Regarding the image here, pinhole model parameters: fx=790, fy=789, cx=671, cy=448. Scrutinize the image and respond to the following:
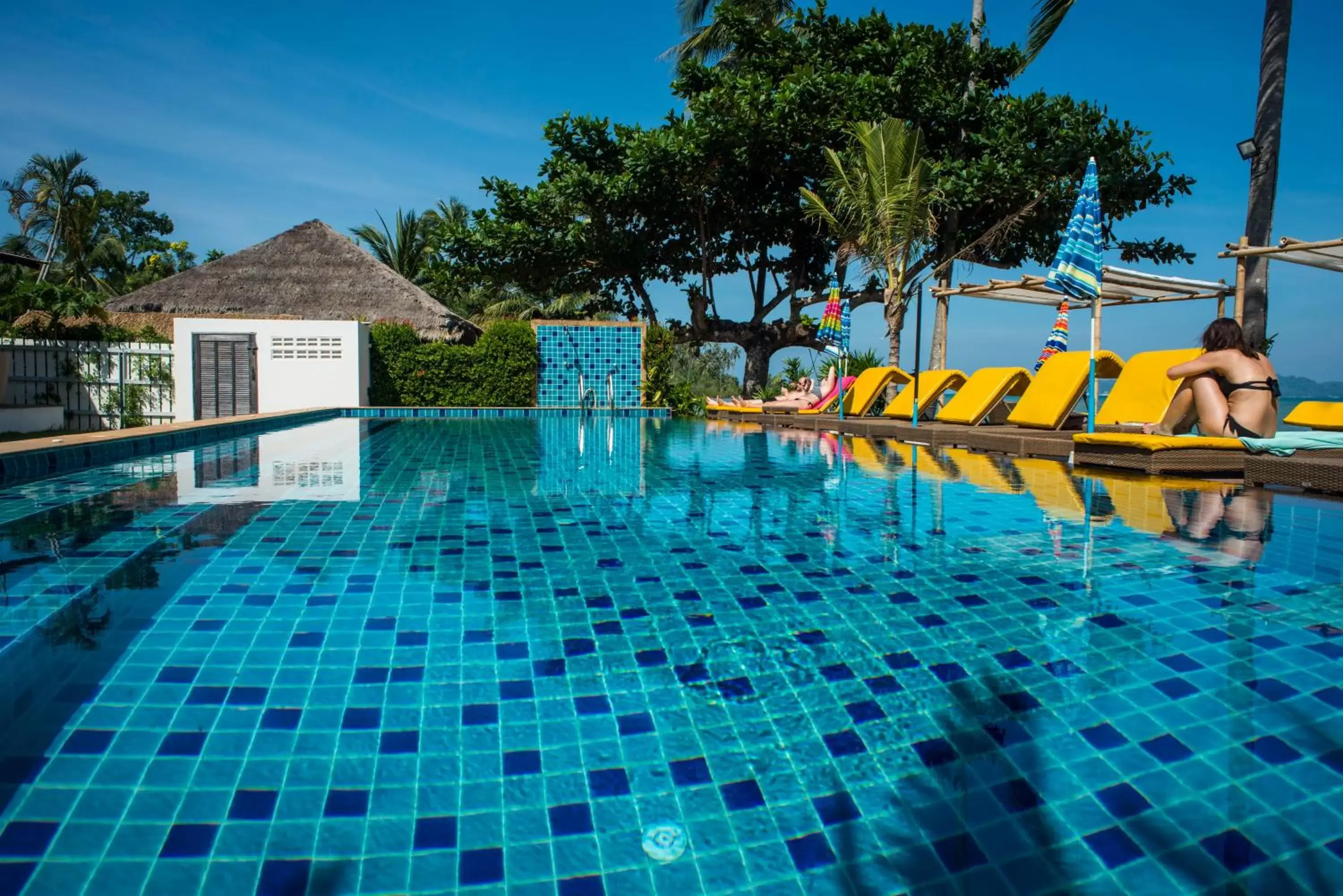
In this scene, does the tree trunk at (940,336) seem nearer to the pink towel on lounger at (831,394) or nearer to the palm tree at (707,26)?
the pink towel on lounger at (831,394)

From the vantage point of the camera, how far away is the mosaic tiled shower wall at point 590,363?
19469mm

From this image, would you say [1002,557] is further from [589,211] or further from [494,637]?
[589,211]

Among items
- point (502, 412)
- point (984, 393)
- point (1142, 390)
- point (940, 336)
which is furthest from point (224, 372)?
point (1142, 390)

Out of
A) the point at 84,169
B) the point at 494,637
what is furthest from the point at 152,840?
the point at 84,169

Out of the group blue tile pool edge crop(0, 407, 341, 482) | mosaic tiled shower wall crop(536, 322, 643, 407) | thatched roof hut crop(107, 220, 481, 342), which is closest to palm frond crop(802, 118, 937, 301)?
mosaic tiled shower wall crop(536, 322, 643, 407)

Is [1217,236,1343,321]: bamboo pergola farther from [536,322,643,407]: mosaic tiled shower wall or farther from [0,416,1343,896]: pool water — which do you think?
[536,322,643,407]: mosaic tiled shower wall

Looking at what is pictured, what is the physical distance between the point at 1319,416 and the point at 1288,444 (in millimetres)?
5200

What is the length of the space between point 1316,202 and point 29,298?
129 ft

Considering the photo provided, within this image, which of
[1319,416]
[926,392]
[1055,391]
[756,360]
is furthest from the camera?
[756,360]

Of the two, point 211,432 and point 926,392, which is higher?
point 926,392

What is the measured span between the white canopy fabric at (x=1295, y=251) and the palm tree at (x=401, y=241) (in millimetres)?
26658

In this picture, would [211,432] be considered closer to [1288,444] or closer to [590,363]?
[590,363]

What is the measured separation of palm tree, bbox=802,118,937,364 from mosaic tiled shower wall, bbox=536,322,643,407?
5809 mm

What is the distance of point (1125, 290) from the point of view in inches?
458
